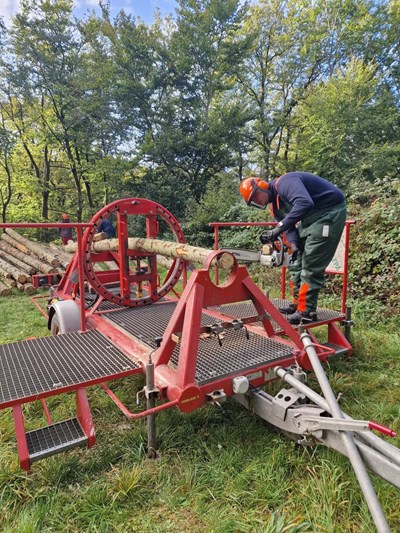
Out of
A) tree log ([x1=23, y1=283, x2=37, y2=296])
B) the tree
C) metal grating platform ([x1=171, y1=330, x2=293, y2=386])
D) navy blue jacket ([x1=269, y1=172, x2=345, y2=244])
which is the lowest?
tree log ([x1=23, y1=283, x2=37, y2=296])

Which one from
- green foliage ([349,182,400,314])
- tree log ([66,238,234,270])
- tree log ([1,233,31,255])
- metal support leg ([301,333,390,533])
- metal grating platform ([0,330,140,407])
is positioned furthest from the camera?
tree log ([1,233,31,255])

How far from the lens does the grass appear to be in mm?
1813

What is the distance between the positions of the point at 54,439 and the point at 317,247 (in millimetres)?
2835

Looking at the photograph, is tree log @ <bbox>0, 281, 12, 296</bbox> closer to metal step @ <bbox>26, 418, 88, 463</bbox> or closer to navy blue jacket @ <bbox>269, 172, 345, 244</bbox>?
metal step @ <bbox>26, 418, 88, 463</bbox>

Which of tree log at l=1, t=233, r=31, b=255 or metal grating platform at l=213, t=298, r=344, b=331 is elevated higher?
tree log at l=1, t=233, r=31, b=255

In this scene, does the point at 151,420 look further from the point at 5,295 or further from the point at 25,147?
the point at 25,147

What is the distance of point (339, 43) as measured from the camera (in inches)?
661

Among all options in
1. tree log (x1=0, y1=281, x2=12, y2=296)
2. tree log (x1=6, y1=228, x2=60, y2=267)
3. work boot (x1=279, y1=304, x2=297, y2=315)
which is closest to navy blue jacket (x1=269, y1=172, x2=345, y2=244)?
work boot (x1=279, y1=304, x2=297, y2=315)

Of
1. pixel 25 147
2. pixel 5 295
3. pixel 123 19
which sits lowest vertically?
pixel 5 295

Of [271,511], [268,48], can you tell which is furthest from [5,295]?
[268,48]

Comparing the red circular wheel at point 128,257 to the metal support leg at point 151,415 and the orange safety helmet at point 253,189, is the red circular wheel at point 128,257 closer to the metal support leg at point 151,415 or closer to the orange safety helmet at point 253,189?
the orange safety helmet at point 253,189

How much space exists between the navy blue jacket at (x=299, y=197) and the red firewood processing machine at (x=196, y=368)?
0.98 metres

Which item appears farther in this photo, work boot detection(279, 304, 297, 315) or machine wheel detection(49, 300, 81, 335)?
work boot detection(279, 304, 297, 315)

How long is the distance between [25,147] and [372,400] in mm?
19840
